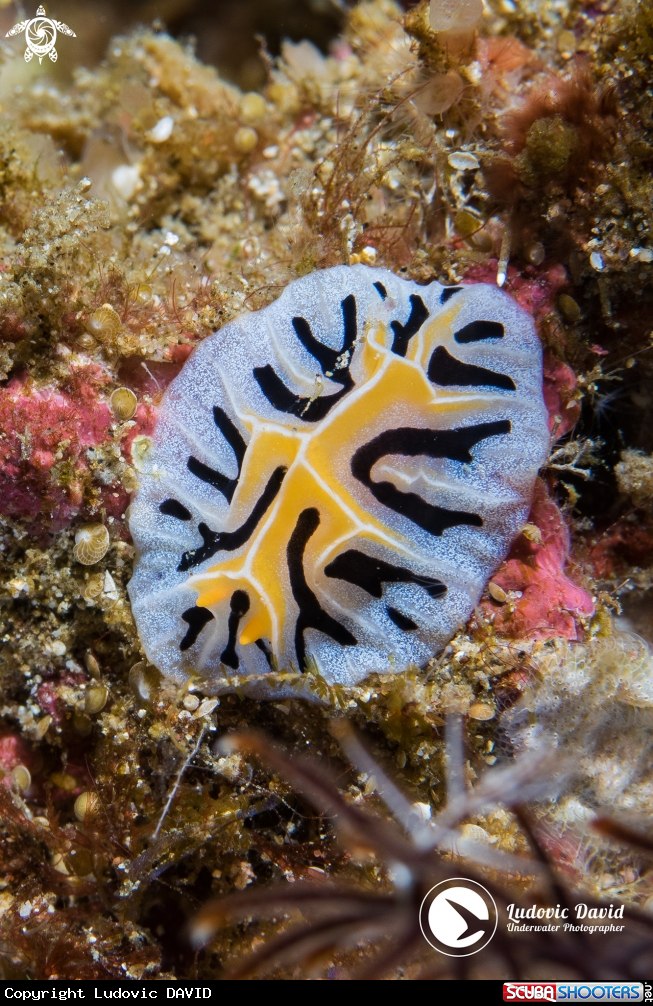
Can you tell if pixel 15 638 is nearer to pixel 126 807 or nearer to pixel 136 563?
pixel 136 563

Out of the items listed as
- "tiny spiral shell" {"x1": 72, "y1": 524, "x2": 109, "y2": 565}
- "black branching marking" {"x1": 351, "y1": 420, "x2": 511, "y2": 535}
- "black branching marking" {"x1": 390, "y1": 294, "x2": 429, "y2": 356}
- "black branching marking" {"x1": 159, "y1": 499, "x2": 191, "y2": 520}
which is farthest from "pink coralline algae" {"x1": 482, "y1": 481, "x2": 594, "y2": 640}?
"tiny spiral shell" {"x1": 72, "y1": 524, "x2": 109, "y2": 565}

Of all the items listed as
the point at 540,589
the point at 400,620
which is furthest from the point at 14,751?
the point at 540,589

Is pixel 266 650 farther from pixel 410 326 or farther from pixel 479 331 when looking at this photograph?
pixel 479 331

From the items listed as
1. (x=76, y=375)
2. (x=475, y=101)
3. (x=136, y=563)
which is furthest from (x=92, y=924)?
(x=475, y=101)

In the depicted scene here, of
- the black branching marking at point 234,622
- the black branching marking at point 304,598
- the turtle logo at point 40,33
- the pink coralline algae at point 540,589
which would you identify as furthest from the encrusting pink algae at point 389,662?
the turtle logo at point 40,33

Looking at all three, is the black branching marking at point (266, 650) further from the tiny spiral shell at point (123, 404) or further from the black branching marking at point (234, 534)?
the tiny spiral shell at point (123, 404)
